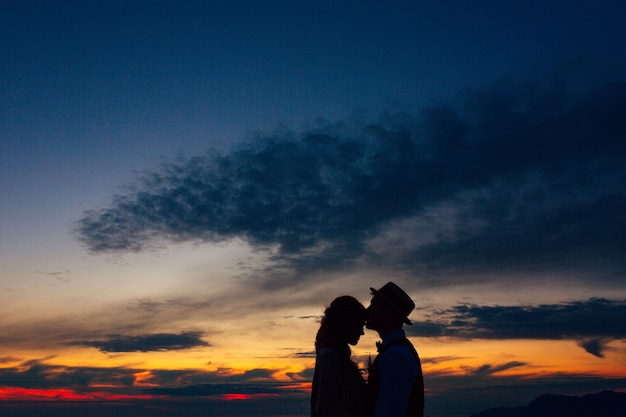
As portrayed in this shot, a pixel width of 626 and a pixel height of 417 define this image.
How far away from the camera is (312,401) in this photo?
5.77 m

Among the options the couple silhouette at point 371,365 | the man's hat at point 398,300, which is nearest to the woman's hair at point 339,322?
the couple silhouette at point 371,365

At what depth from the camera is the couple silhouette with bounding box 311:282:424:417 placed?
16.0 ft

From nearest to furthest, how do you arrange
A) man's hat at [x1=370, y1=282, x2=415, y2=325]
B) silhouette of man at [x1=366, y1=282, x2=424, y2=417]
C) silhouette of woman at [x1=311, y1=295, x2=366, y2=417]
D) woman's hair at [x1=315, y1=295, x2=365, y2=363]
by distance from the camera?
silhouette of man at [x1=366, y1=282, x2=424, y2=417]
silhouette of woman at [x1=311, y1=295, x2=366, y2=417]
man's hat at [x1=370, y1=282, x2=415, y2=325]
woman's hair at [x1=315, y1=295, x2=365, y2=363]

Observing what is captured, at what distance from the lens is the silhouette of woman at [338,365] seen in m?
5.36

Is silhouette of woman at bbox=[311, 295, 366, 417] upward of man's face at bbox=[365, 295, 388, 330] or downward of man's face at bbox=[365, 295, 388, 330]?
downward

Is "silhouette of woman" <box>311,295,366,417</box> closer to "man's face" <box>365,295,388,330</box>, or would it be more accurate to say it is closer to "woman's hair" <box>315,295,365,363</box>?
"woman's hair" <box>315,295,365,363</box>

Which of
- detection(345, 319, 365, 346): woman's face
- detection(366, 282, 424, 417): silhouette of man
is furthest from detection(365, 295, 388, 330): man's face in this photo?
detection(345, 319, 365, 346): woman's face

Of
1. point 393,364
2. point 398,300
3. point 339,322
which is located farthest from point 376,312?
point 393,364

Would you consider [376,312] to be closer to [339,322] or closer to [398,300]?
[398,300]

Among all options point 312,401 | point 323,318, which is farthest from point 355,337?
point 312,401

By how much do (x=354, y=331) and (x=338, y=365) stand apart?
1.43 feet

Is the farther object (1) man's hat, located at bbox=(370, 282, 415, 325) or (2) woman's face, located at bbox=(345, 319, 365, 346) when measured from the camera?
(2) woman's face, located at bbox=(345, 319, 365, 346)

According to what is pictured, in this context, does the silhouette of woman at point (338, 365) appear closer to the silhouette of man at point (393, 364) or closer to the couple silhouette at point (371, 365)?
the couple silhouette at point (371, 365)

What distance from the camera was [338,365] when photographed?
548cm
